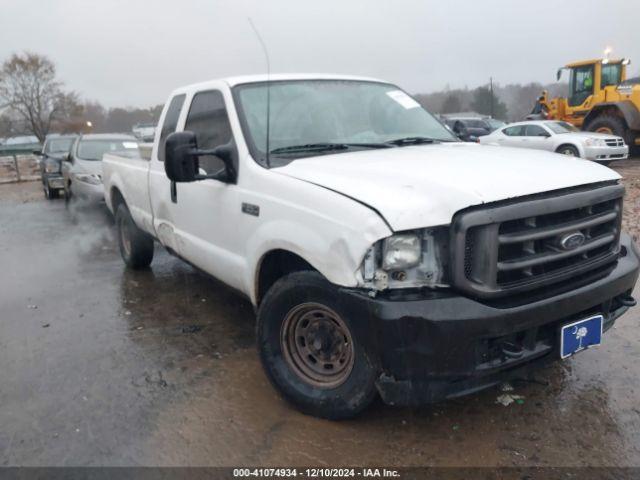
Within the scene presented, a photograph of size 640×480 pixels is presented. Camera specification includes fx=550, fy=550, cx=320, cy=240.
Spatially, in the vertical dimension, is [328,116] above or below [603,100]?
below

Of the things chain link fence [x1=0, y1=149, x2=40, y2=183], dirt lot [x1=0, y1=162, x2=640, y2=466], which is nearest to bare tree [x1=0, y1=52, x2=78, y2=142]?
chain link fence [x1=0, y1=149, x2=40, y2=183]

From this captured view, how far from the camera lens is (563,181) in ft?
9.37

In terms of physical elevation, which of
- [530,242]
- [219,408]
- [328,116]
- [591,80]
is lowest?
[219,408]

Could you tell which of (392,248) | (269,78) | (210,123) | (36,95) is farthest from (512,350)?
(36,95)

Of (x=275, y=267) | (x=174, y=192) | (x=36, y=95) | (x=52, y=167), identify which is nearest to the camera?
(x=275, y=267)

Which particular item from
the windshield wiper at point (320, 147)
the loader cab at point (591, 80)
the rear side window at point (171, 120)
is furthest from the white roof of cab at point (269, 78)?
the loader cab at point (591, 80)

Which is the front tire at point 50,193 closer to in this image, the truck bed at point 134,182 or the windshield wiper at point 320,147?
the truck bed at point 134,182

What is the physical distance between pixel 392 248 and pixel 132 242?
4320 millimetres

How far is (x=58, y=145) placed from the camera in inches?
611

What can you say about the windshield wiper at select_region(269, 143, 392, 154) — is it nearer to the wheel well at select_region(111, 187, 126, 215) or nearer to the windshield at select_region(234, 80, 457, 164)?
the windshield at select_region(234, 80, 457, 164)

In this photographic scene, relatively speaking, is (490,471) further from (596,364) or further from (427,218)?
(596,364)

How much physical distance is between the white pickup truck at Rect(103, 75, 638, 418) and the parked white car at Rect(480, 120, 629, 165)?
1210cm

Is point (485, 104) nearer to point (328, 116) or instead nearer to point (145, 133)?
point (145, 133)

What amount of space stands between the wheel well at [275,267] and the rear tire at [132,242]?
118 inches
